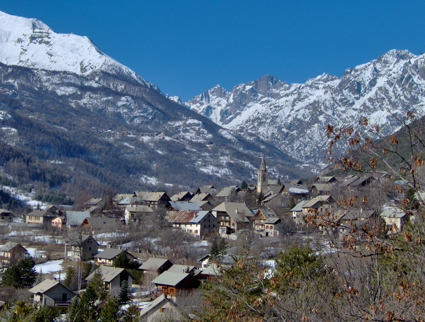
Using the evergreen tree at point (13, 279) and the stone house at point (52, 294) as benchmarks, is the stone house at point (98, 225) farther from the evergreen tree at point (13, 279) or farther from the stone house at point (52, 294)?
the stone house at point (52, 294)

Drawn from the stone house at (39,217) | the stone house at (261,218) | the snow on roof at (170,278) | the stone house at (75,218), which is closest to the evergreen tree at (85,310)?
the snow on roof at (170,278)

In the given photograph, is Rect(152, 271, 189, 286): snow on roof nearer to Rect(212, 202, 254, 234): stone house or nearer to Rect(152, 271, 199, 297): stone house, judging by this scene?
Rect(152, 271, 199, 297): stone house

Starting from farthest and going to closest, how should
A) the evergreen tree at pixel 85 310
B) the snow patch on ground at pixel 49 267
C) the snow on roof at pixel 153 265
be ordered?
the snow patch on ground at pixel 49 267
the snow on roof at pixel 153 265
the evergreen tree at pixel 85 310

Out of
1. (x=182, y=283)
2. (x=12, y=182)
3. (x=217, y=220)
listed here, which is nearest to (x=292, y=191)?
(x=217, y=220)

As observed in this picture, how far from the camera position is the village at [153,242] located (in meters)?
48.8

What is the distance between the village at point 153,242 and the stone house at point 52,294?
0.10 meters

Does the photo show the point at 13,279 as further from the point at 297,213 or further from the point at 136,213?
the point at 136,213

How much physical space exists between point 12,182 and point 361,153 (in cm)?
18724

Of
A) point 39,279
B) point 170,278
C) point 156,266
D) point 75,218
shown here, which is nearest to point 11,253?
point 39,279

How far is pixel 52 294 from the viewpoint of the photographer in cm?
4872

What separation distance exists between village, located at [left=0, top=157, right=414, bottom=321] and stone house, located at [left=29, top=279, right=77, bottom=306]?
98mm

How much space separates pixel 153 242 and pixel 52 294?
28.2 metres

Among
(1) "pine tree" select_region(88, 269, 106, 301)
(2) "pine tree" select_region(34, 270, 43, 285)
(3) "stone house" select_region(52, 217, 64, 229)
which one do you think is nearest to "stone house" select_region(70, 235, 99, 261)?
(2) "pine tree" select_region(34, 270, 43, 285)

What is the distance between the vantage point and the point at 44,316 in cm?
3350
